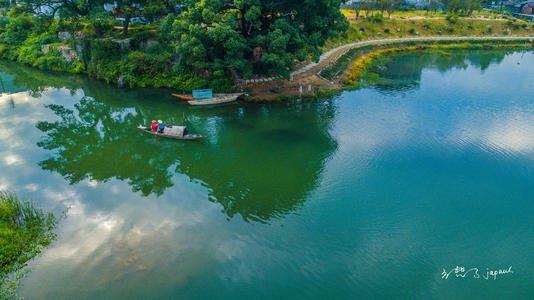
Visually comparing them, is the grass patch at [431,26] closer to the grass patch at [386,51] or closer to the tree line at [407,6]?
the tree line at [407,6]

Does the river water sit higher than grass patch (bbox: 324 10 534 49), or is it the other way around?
grass patch (bbox: 324 10 534 49)

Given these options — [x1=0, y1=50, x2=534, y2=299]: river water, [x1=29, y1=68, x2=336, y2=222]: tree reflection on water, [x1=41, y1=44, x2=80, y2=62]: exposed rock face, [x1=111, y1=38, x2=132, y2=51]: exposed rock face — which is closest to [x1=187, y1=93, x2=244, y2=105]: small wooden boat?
[x1=0, y1=50, x2=534, y2=299]: river water

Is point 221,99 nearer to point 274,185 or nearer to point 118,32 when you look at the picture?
point 274,185

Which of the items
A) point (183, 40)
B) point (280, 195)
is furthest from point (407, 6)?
point (280, 195)

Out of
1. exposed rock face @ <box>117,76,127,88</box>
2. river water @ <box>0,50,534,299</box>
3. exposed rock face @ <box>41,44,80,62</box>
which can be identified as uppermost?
exposed rock face @ <box>41,44,80,62</box>

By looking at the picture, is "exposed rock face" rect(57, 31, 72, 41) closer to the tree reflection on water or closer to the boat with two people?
the tree reflection on water

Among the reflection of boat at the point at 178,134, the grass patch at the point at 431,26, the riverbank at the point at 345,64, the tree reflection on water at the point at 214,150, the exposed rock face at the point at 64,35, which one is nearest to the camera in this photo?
the tree reflection on water at the point at 214,150

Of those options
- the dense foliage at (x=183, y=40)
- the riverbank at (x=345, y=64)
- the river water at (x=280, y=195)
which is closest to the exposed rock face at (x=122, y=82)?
the dense foliage at (x=183, y=40)
